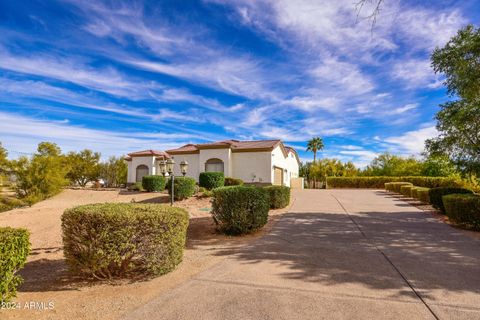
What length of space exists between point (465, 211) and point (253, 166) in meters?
18.0

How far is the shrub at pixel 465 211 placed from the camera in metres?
8.80

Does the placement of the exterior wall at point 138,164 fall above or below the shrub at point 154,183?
above

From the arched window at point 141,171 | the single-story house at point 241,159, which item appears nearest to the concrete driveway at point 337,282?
the single-story house at point 241,159

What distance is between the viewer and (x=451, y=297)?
3762mm

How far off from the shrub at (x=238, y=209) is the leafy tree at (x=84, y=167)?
122 ft

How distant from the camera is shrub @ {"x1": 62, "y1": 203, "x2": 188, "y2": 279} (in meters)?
4.35

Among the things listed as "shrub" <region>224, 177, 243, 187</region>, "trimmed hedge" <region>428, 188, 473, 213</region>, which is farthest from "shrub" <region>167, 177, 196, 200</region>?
"trimmed hedge" <region>428, 188, 473, 213</region>

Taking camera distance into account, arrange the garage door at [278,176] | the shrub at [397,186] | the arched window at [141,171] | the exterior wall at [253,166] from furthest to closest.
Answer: the arched window at [141,171], the garage door at [278,176], the exterior wall at [253,166], the shrub at [397,186]

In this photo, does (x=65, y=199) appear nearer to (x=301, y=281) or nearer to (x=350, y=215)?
(x=350, y=215)

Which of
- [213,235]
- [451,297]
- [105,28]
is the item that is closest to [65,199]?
[105,28]

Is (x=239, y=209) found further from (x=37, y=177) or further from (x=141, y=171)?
(x=141, y=171)

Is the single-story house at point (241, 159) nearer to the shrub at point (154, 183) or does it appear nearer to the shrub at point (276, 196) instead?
the shrub at point (154, 183)

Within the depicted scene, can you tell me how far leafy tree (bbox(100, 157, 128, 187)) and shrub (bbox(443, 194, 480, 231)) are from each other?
39932 millimetres

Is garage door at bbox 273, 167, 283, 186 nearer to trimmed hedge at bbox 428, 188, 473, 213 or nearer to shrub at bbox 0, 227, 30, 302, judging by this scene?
trimmed hedge at bbox 428, 188, 473, 213
